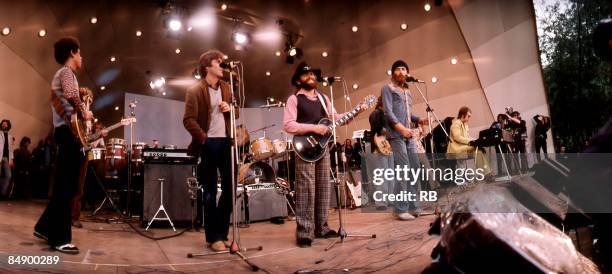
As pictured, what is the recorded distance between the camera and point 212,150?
399cm

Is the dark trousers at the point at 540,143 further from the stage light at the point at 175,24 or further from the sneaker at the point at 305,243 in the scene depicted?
the stage light at the point at 175,24

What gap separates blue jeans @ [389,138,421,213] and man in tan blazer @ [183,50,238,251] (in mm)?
2218

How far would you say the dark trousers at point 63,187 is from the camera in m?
3.61

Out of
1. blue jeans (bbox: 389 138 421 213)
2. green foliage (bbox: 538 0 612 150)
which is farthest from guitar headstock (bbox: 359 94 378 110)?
green foliage (bbox: 538 0 612 150)

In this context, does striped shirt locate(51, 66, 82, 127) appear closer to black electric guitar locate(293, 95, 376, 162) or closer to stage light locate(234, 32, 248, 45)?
black electric guitar locate(293, 95, 376, 162)

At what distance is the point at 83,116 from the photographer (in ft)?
12.1

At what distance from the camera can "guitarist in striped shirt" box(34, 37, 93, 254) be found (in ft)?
11.8

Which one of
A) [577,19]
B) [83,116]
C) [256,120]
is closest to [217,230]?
[83,116]

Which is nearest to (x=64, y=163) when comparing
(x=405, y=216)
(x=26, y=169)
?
(x=405, y=216)

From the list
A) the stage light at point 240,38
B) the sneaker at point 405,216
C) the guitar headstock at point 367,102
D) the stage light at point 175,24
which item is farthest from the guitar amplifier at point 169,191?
the stage light at point 240,38

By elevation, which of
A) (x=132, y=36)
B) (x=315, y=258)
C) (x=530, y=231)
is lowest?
(x=315, y=258)

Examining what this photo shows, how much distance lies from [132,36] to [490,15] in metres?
10.1

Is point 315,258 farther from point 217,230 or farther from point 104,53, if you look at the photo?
point 104,53

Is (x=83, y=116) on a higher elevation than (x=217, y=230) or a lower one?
higher
